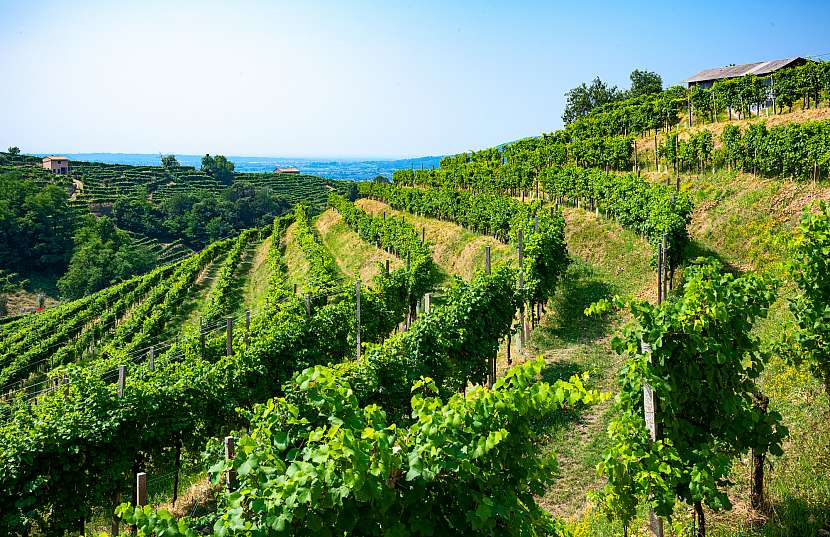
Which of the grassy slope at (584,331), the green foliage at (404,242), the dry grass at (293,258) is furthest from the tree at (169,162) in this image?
the grassy slope at (584,331)

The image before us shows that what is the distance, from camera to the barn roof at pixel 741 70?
41.5m

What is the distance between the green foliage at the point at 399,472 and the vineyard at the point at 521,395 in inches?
0.7

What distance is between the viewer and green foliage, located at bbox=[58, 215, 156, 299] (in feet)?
226

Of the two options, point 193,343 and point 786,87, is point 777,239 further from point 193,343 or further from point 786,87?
point 786,87

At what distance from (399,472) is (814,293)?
6.58 meters

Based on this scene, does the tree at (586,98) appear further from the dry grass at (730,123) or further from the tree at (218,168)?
the tree at (218,168)

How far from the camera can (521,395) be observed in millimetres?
4148

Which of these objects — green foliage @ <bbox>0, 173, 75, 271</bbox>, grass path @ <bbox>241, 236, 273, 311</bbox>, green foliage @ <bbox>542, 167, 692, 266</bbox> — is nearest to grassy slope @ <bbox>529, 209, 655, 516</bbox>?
green foliage @ <bbox>542, 167, 692, 266</bbox>

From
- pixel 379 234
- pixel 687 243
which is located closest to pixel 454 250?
pixel 379 234

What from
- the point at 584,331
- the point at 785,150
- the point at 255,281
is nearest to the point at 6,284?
the point at 255,281

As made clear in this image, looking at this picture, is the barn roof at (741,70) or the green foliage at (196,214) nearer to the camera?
the barn roof at (741,70)

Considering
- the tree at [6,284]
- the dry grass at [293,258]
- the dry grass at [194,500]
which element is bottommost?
the tree at [6,284]

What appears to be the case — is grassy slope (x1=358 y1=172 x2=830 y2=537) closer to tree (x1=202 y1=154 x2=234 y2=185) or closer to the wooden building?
tree (x1=202 y1=154 x2=234 y2=185)

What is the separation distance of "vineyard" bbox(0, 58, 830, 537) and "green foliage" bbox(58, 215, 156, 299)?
53323 millimetres
